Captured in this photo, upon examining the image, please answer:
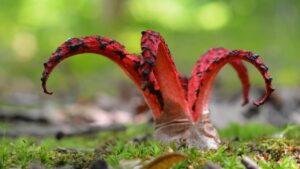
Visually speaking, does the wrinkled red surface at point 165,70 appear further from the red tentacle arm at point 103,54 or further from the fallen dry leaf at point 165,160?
the fallen dry leaf at point 165,160

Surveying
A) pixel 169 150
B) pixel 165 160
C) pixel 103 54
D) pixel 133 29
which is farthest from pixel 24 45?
pixel 165 160

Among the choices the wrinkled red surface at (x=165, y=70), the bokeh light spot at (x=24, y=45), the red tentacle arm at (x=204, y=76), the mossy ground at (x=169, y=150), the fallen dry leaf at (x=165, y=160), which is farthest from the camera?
the bokeh light spot at (x=24, y=45)

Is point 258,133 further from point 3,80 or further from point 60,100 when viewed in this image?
point 3,80

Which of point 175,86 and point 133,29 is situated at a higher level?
point 133,29

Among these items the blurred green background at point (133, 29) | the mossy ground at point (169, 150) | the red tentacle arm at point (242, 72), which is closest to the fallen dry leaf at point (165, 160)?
the mossy ground at point (169, 150)

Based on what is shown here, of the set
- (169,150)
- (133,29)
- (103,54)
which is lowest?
(169,150)

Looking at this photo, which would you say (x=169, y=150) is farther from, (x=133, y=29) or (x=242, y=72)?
(x=133, y=29)
